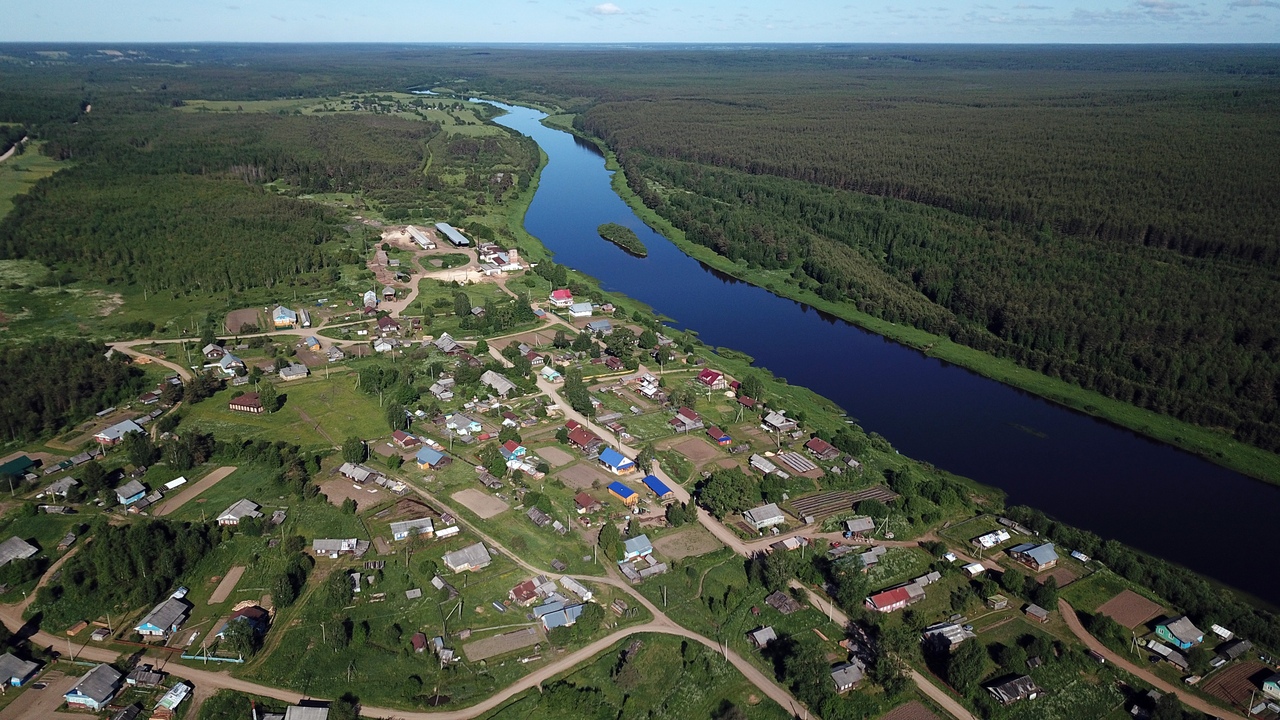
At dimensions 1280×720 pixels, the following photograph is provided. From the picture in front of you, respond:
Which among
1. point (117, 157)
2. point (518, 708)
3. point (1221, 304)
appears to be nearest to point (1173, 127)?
point (1221, 304)

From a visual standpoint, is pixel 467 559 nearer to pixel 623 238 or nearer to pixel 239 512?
pixel 239 512

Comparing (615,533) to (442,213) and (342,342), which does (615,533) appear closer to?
(342,342)

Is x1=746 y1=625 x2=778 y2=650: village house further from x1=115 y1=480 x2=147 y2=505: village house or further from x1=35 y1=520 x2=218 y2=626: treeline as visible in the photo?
x1=115 y1=480 x2=147 y2=505: village house

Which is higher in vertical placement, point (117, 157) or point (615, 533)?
point (117, 157)

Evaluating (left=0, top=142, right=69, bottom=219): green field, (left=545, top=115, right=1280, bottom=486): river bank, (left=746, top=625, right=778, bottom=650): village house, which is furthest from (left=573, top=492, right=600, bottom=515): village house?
(left=0, top=142, right=69, bottom=219): green field

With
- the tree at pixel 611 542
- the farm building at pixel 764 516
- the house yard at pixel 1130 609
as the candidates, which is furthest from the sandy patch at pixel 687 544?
the house yard at pixel 1130 609
